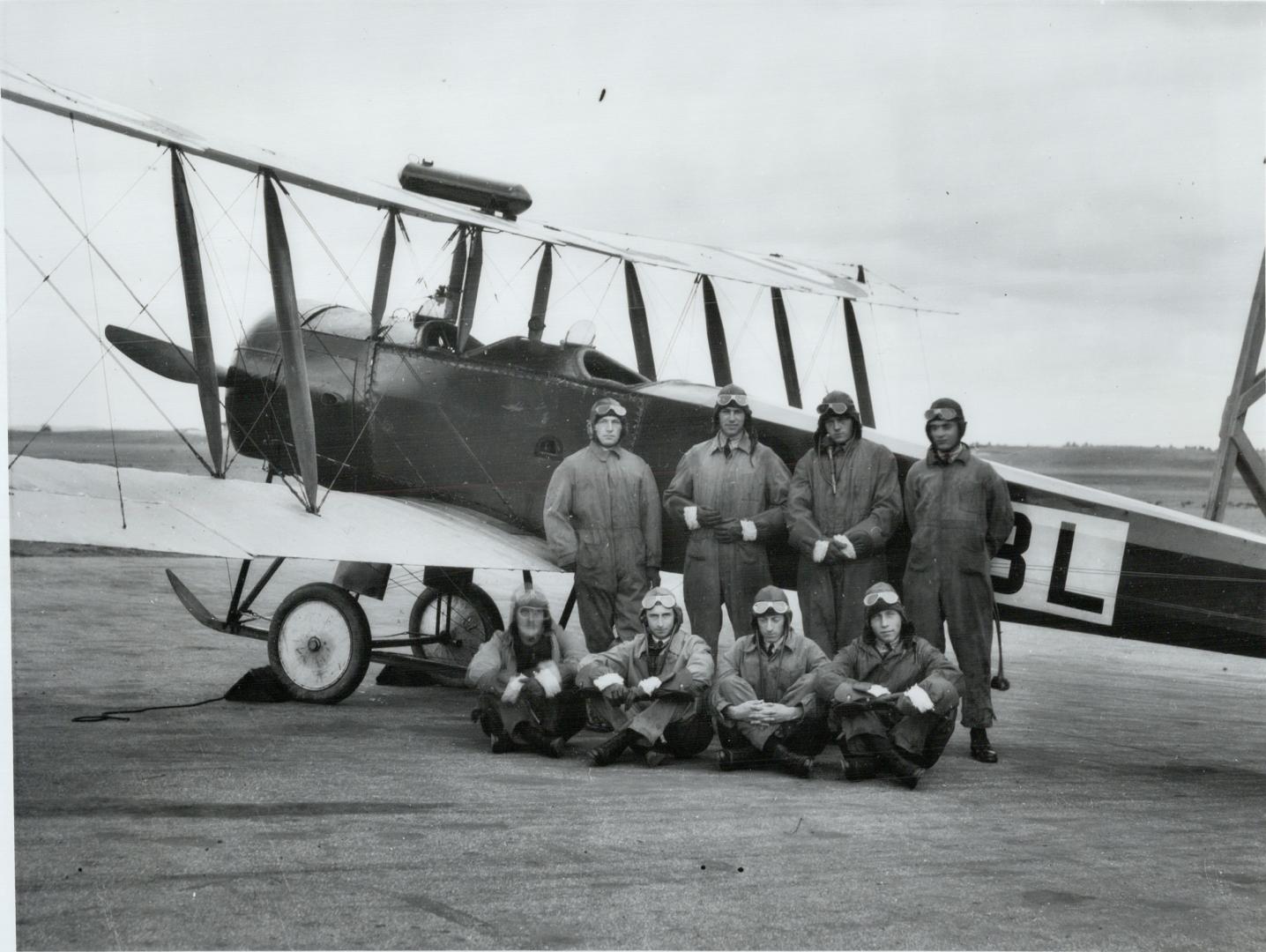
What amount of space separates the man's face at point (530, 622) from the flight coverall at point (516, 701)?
74 mm

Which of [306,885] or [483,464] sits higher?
[483,464]

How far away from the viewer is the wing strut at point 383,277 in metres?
7.83

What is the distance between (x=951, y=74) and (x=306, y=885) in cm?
546

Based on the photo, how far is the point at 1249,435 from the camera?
6.79m

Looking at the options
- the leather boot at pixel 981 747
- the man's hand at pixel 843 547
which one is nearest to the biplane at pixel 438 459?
the man's hand at pixel 843 547

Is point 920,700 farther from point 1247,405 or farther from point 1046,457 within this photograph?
point 1046,457

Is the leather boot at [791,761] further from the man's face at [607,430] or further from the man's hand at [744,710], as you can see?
the man's face at [607,430]

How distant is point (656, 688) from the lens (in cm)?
542

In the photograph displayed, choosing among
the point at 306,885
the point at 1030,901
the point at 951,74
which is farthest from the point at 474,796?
the point at 951,74

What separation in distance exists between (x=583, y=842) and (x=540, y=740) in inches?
60.7

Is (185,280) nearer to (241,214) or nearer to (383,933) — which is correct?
(241,214)

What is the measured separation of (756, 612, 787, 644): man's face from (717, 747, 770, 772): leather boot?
528 mm

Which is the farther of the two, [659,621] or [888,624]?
[659,621]

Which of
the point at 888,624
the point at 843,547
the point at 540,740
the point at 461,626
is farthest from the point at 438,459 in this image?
the point at 888,624
